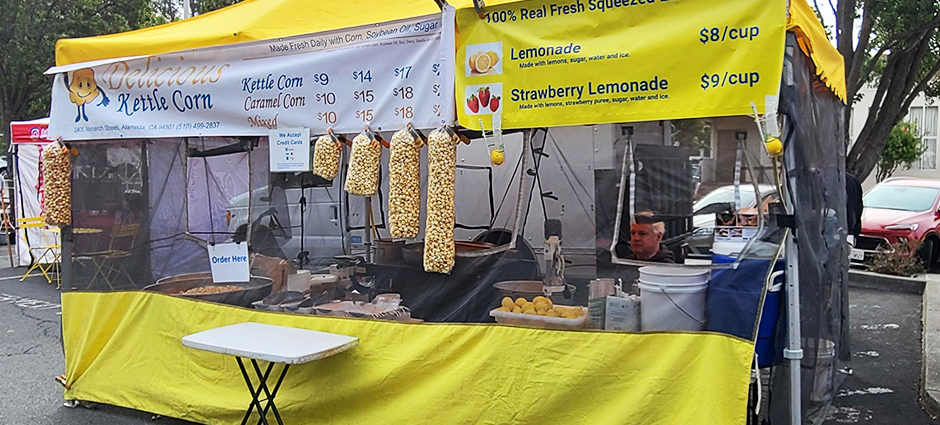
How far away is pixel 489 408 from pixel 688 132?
172 centimetres

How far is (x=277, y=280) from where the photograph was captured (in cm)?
482

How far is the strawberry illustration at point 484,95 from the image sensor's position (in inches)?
143

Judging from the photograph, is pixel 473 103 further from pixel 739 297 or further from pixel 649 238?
pixel 739 297

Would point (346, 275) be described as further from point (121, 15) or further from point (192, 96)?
point (121, 15)

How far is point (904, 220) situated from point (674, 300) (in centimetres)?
992

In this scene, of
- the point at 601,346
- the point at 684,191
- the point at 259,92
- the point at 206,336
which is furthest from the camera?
the point at 259,92

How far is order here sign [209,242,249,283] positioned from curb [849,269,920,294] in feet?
29.2

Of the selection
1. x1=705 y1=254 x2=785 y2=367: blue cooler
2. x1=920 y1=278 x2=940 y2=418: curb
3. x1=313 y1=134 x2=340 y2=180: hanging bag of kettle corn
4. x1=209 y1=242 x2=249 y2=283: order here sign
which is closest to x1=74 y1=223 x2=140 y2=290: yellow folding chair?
x1=209 y1=242 x2=249 y2=283: order here sign

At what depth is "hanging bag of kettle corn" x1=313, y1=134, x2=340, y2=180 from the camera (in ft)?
13.3

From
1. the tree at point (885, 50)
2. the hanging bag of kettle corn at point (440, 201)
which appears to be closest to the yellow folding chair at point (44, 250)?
the hanging bag of kettle corn at point (440, 201)

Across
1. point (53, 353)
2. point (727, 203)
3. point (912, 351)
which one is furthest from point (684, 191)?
point (53, 353)

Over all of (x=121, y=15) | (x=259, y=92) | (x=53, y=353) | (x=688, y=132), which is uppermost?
(x=121, y=15)

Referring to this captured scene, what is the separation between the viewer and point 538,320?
3650 mm

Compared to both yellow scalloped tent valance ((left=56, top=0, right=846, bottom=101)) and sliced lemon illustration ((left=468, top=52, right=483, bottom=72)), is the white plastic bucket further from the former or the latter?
sliced lemon illustration ((left=468, top=52, right=483, bottom=72))
